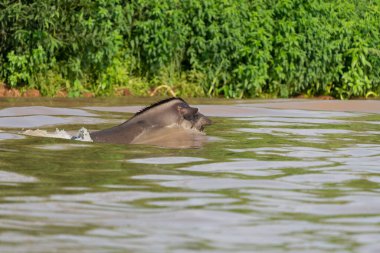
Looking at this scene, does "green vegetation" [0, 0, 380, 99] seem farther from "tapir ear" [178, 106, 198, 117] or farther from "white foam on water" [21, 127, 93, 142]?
"tapir ear" [178, 106, 198, 117]

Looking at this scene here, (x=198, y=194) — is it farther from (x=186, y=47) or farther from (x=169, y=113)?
(x=186, y=47)

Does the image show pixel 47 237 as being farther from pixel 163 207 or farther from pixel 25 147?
pixel 25 147

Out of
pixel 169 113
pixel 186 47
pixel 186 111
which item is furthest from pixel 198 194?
pixel 186 47

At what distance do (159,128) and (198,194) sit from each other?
2.72m

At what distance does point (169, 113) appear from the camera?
8.93 meters

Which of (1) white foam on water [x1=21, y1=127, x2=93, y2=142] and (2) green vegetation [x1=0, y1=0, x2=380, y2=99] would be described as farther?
(2) green vegetation [x1=0, y1=0, x2=380, y2=99]

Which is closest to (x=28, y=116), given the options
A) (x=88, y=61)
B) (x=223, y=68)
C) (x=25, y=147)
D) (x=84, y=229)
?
(x=25, y=147)

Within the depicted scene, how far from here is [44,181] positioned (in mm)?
6348

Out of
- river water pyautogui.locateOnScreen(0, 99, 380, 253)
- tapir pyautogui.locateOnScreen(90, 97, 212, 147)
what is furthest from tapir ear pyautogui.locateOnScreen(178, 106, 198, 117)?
river water pyautogui.locateOnScreen(0, 99, 380, 253)

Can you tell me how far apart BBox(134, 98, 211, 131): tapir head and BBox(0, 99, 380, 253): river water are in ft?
1.06

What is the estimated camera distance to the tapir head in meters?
8.84

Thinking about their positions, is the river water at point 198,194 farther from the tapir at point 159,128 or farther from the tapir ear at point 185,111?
the tapir ear at point 185,111

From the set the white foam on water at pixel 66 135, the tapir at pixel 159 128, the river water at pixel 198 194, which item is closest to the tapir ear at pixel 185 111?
the tapir at pixel 159 128

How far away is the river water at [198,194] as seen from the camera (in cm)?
484
